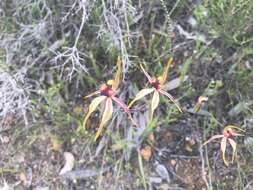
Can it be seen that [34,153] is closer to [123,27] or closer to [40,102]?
[40,102]

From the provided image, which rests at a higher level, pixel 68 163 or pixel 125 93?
pixel 125 93

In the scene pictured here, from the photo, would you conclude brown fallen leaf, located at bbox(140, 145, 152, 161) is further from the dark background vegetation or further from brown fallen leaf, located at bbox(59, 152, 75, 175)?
brown fallen leaf, located at bbox(59, 152, 75, 175)

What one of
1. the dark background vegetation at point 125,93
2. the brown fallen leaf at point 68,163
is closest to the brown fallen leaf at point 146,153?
the dark background vegetation at point 125,93

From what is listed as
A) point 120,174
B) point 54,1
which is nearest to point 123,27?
point 54,1

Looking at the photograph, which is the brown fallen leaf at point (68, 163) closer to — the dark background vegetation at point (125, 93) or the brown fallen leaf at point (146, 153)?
the dark background vegetation at point (125, 93)

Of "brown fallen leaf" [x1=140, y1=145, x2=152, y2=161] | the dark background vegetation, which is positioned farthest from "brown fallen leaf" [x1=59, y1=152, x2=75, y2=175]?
"brown fallen leaf" [x1=140, y1=145, x2=152, y2=161]
